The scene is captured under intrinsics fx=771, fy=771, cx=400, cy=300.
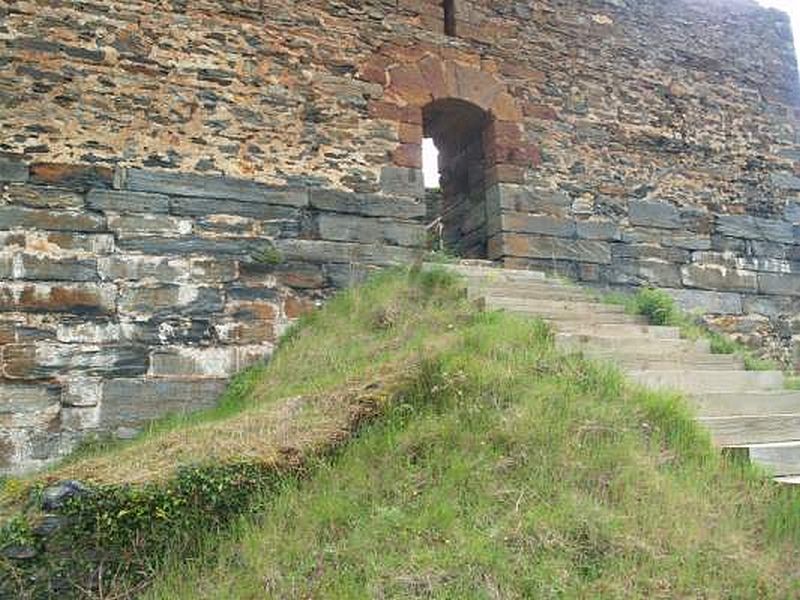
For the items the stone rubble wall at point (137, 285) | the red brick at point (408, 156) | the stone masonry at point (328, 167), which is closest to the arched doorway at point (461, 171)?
the stone masonry at point (328, 167)

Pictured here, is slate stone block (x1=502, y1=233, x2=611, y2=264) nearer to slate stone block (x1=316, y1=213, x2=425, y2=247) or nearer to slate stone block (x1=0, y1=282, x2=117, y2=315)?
slate stone block (x1=316, y1=213, x2=425, y2=247)

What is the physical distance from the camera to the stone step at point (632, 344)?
5.42m

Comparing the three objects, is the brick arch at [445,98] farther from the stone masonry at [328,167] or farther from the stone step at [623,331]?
the stone step at [623,331]

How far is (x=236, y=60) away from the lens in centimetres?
680

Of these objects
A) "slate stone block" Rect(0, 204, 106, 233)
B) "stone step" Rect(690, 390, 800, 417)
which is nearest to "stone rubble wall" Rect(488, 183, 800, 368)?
"stone step" Rect(690, 390, 800, 417)

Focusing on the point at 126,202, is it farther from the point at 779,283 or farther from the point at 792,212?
the point at 792,212

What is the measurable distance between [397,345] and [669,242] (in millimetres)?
4040

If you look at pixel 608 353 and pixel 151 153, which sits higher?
pixel 151 153

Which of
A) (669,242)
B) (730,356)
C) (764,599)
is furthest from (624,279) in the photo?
(764,599)

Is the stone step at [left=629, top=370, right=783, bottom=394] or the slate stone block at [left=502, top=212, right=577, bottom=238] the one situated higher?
the slate stone block at [left=502, top=212, right=577, bottom=238]

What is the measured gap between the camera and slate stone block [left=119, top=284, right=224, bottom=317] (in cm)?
596

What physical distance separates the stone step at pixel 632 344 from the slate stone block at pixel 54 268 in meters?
3.55

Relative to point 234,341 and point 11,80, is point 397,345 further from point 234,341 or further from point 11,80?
point 11,80

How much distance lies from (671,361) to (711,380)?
38cm
